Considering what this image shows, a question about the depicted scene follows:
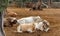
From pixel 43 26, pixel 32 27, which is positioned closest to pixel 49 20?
pixel 43 26

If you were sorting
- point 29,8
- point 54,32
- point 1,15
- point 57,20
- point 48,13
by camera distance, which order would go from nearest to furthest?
point 1,15
point 54,32
point 57,20
point 48,13
point 29,8

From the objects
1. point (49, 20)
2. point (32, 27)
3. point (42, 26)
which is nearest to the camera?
point (32, 27)

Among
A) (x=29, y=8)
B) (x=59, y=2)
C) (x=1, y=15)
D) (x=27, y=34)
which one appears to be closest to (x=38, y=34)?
(x=27, y=34)

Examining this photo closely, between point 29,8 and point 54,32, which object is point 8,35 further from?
point 29,8

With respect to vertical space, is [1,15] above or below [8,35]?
above

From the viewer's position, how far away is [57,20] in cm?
394

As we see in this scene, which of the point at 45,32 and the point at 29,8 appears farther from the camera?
the point at 29,8

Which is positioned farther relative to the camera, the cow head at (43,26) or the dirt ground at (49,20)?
the cow head at (43,26)

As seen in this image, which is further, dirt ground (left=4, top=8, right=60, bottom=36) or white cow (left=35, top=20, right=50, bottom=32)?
white cow (left=35, top=20, right=50, bottom=32)

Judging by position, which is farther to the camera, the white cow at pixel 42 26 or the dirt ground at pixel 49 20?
the white cow at pixel 42 26

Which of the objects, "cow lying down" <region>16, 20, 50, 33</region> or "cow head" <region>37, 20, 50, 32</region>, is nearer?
"cow lying down" <region>16, 20, 50, 33</region>

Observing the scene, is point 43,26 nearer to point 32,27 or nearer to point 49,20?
point 32,27

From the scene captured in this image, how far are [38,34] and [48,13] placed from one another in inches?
56.7

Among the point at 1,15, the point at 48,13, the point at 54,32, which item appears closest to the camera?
the point at 1,15
